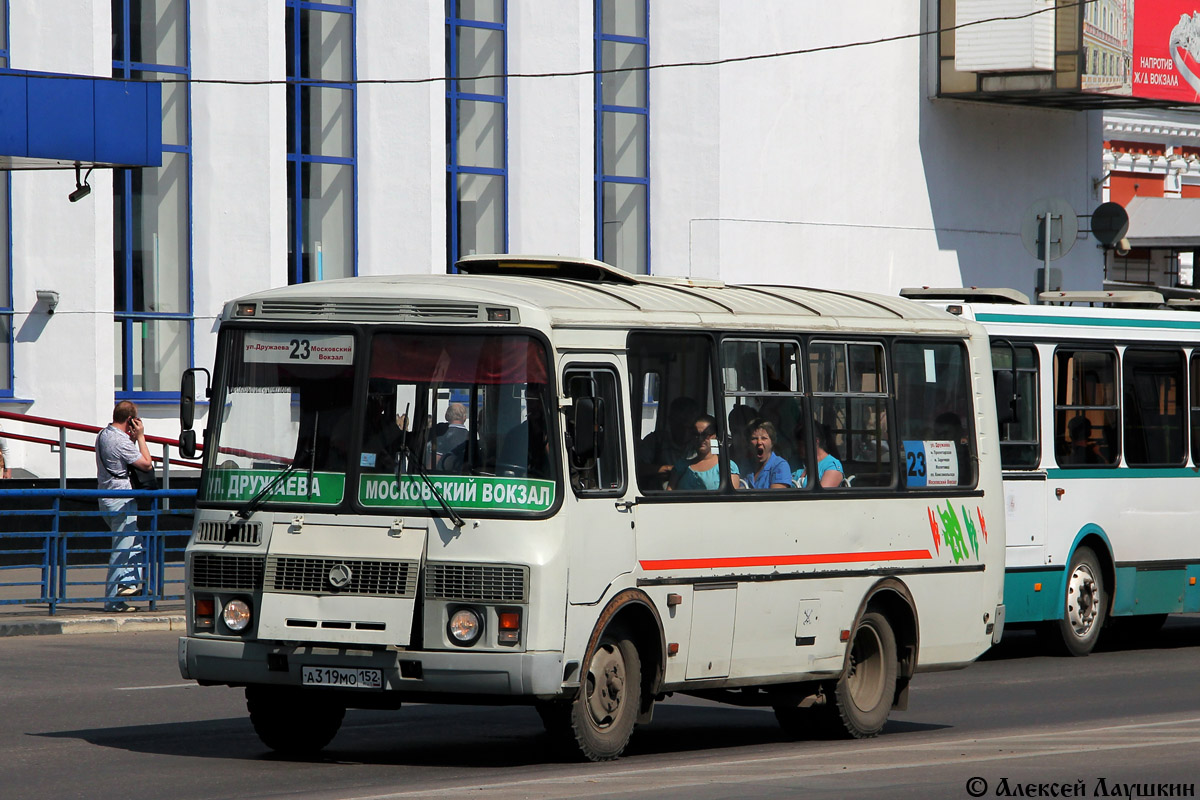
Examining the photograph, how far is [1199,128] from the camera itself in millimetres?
40531

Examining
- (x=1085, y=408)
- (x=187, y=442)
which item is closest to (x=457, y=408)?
(x=187, y=442)

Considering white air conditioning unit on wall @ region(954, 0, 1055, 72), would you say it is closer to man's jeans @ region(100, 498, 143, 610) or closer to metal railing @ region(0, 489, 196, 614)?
metal railing @ region(0, 489, 196, 614)

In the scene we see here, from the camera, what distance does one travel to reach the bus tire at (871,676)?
38.9 ft

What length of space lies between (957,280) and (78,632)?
70.7ft

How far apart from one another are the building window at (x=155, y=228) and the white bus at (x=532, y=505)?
49.9 feet

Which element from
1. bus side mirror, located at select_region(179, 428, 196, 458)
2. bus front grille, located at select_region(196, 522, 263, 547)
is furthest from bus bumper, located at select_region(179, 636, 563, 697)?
bus side mirror, located at select_region(179, 428, 196, 458)

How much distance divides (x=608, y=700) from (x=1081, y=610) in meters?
8.09

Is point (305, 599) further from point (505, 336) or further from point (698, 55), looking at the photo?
point (698, 55)

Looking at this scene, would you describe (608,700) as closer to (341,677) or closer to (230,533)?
(341,677)

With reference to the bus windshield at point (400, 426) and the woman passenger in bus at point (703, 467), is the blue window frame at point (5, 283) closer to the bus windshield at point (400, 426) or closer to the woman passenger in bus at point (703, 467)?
the bus windshield at point (400, 426)

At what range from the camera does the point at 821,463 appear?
11617 mm

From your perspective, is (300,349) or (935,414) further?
(935,414)

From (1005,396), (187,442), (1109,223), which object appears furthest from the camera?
(1109,223)

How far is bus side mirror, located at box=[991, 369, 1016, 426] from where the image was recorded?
51.8 feet
